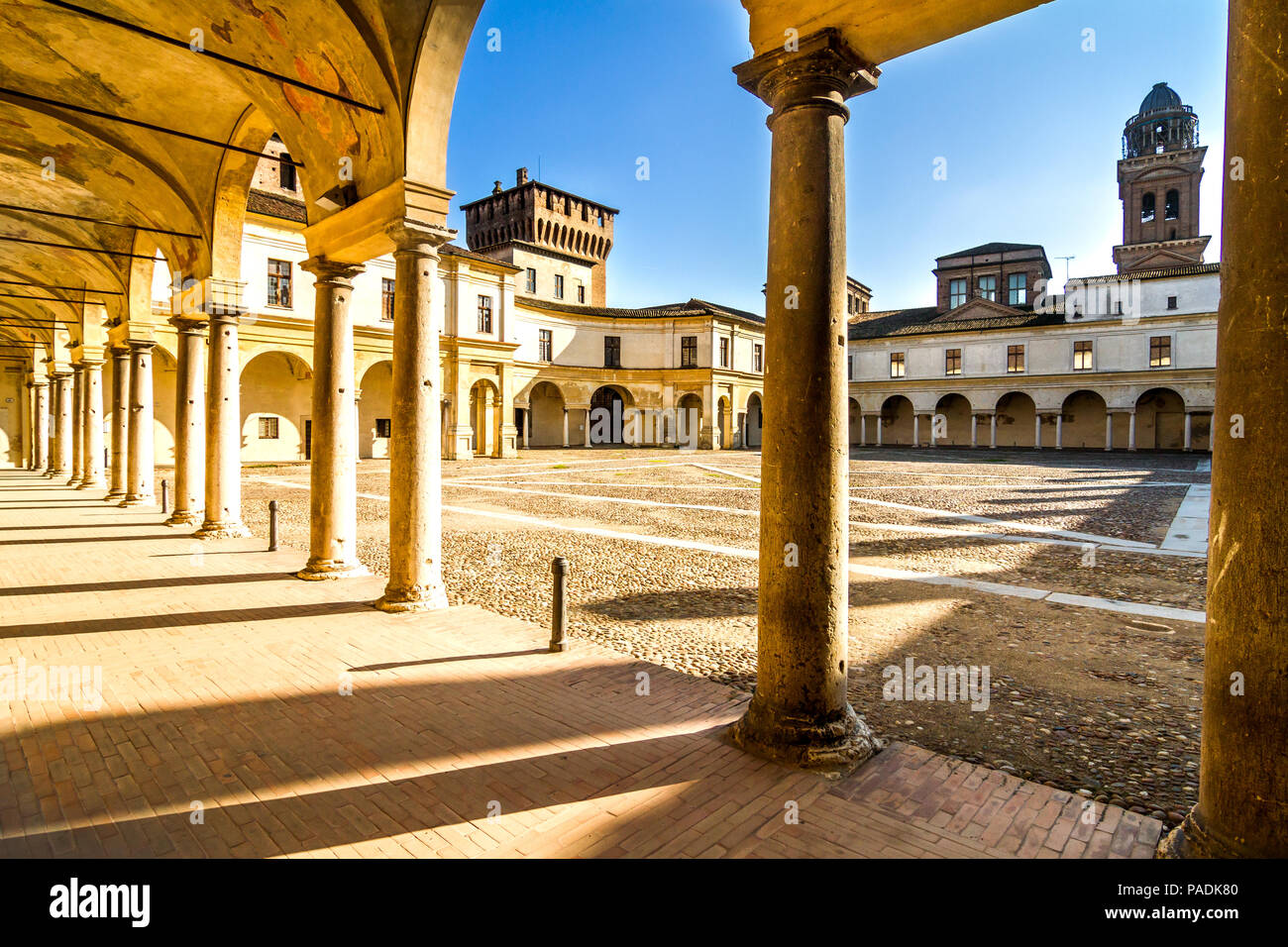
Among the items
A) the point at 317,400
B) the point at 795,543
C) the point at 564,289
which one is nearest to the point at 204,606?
the point at 317,400

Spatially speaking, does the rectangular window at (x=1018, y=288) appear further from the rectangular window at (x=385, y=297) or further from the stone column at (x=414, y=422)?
the stone column at (x=414, y=422)

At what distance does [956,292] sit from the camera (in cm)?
5094

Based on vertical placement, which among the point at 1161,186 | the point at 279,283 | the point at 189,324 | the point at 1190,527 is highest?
the point at 1161,186

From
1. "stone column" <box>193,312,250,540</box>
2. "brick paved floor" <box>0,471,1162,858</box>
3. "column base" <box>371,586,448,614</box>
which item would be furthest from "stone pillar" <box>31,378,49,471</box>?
"column base" <box>371,586,448,614</box>

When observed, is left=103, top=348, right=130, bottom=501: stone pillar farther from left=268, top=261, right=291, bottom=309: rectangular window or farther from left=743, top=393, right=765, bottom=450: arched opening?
left=743, top=393, right=765, bottom=450: arched opening

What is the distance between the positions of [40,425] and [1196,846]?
110 feet

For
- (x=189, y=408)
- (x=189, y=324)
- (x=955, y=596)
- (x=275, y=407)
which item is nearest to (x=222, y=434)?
(x=189, y=408)

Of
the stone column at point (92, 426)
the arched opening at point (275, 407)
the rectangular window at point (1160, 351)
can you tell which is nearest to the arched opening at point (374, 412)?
the arched opening at point (275, 407)

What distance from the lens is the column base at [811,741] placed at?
3.38 metres

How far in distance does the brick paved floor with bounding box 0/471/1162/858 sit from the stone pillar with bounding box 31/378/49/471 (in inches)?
980

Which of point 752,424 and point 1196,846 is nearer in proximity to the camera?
point 1196,846

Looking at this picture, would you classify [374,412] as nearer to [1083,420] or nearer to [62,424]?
[62,424]

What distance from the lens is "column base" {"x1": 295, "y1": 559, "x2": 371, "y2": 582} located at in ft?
24.2

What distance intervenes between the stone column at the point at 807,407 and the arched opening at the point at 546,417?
39.5 metres
